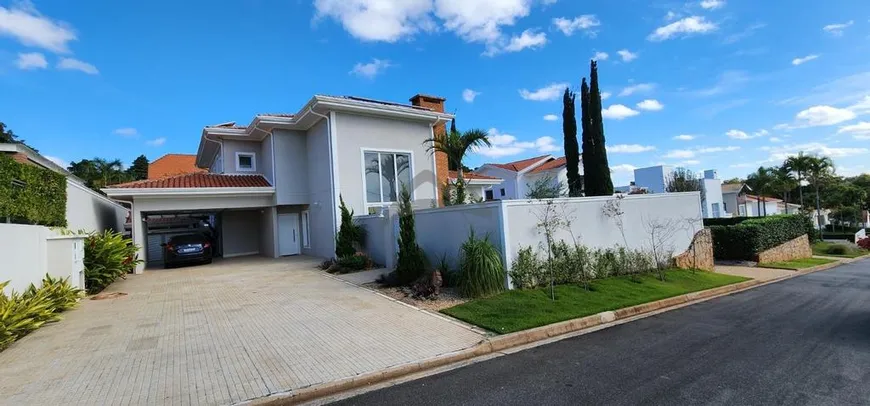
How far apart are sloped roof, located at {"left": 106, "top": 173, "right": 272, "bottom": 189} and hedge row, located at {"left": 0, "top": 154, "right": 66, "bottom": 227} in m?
4.87

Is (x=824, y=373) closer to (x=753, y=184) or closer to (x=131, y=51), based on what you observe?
(x=131, y=51)

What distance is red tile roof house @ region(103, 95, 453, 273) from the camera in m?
14.3

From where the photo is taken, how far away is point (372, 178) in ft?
49.8

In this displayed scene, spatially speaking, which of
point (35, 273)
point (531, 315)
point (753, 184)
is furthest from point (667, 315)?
point (753, 184)

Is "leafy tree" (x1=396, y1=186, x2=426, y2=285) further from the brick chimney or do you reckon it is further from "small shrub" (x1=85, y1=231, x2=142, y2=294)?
"small shrub" (x1=85, y1=231, x2=142, y2=294)

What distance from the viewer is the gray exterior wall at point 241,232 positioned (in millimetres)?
19859

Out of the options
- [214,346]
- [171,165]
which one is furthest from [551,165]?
[171,165]

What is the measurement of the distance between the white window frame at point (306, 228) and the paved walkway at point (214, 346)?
7658mm

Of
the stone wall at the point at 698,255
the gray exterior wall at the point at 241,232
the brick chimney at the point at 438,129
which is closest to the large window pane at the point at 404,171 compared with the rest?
the brick chimney at the point at 438,129

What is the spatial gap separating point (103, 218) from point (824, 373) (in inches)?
807

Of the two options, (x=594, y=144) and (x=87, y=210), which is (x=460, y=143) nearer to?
(x=594, y=144)

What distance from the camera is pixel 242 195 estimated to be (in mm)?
16094

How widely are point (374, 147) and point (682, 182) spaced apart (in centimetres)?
2542

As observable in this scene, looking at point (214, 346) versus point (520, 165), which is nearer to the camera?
point (214, 346)
